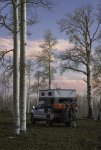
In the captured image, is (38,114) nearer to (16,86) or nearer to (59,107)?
(59,107)

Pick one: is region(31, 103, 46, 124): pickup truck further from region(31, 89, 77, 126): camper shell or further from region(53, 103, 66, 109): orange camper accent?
region(53, 103, 66, 109): orange camper accent

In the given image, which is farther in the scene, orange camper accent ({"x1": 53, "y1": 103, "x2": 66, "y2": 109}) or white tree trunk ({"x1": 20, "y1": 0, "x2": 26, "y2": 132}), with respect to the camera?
orange camper accent ({"x1": 53, "y1": 103, "x2": 66, "y2": 109})

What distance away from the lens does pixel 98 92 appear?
187 ft

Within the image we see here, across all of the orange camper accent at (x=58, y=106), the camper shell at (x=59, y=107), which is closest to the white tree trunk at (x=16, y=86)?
the camper shell at (x=59, y=107)

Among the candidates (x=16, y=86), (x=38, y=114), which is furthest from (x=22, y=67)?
(x=38, y=114)

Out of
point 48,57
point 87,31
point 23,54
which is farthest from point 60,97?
point 48,57

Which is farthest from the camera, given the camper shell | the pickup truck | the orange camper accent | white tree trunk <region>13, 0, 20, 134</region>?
the pickup truck

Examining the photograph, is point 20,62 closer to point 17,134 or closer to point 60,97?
point 17,134

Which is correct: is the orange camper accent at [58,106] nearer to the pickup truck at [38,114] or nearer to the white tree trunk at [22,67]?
the pickup truck at [38,114]

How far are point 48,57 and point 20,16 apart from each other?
35153mm

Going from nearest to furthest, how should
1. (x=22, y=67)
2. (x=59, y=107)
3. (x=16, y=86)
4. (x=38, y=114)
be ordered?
(x=16, y=86), (x=22, y=67), (x=59, y=107), (x=38, y=114)

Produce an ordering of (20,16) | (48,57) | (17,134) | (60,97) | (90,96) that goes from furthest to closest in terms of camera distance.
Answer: (48,57) → (90,96) → (60,97) → (20,16) → (17,134)

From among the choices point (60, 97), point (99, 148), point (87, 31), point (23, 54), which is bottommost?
point (99, 148)

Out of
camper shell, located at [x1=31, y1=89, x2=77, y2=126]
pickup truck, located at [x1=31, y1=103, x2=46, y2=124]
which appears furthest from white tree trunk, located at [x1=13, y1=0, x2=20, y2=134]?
pickup truck, located at [x1=31, y1=103, x2=46, y2=124]
